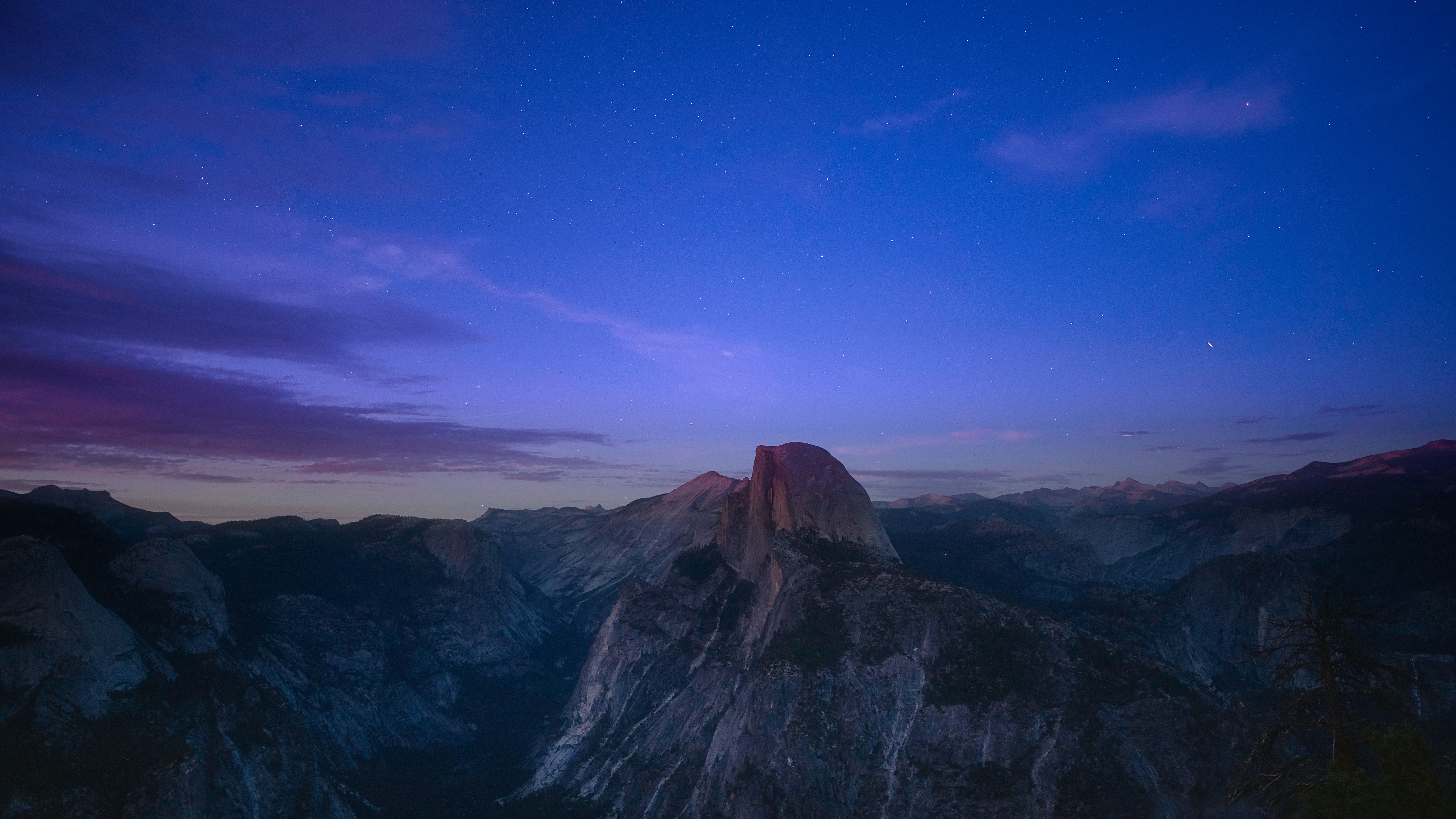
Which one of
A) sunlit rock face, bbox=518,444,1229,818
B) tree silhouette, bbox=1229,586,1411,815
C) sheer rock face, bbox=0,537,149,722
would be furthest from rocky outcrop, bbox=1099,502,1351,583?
sheer rock face, bbox=0,537,149,722

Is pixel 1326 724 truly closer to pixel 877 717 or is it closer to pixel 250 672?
pixel 877 717

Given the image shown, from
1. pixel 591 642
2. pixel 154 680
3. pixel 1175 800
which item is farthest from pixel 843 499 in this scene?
pixel 154 680

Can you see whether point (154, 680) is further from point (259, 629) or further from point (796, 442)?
point (796, 442)

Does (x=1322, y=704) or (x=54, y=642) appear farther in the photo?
(x=54, y=642)

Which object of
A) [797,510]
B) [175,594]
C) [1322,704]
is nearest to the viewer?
[1322,704]

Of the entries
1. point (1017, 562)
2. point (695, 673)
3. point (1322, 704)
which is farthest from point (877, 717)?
point (1017, 562)

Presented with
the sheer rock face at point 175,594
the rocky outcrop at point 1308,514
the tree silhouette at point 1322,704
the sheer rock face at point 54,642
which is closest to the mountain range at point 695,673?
the sheer rock face at point 54,642

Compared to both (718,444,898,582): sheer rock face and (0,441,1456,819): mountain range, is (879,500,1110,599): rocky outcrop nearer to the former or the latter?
(0,441,1456,819): mountain range
